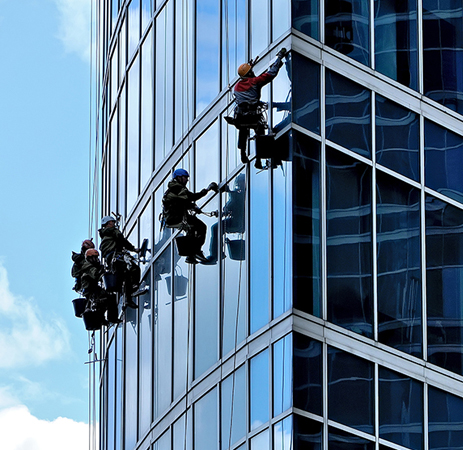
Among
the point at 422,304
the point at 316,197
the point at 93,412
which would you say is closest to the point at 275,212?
the point at 316,197

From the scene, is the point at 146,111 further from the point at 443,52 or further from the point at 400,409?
the point at 400,409

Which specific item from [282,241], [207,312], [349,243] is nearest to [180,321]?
[207,312]

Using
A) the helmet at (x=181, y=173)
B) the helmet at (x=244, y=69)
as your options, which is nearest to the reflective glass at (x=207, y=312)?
the helmet at (x=181, y=173)

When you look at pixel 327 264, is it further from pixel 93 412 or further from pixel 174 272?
Result: pixel 93 412

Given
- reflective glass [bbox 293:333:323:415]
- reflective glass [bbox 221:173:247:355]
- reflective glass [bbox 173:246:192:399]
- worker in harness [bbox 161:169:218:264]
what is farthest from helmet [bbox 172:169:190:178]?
reflective glass [bbox 293:333:323:415]

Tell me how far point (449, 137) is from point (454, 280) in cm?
290

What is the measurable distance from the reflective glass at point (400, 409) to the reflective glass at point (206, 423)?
3749mm

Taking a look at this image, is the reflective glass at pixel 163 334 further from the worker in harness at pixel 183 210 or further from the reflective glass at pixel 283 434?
the reflective glass at pixel 283 434

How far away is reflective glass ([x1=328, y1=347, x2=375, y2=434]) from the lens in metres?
25.5

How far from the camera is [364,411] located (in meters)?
25.8

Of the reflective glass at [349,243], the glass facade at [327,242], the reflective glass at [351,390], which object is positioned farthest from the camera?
the reflective glass at [349,243]

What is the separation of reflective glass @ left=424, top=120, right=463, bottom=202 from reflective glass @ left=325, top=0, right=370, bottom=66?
1992 millimetres

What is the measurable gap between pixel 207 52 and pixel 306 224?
249 inches

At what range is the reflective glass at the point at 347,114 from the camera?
27109 millimetres
